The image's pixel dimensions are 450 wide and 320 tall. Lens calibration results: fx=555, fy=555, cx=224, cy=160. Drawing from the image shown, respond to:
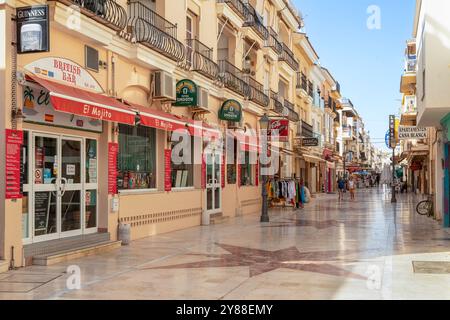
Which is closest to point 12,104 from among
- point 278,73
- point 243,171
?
point 243,171

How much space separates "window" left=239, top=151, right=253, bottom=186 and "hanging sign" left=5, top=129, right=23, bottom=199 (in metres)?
15.8

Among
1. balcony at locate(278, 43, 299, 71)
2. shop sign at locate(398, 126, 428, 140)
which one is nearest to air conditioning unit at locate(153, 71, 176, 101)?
shop sign at locate(398, 126, 428, 140)

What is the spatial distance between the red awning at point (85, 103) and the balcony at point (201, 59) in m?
5.95

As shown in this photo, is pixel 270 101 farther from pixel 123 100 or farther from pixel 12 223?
pixel 12 223

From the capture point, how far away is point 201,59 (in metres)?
19.6

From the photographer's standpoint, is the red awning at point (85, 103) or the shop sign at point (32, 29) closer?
the shop sign at point (32, 29)

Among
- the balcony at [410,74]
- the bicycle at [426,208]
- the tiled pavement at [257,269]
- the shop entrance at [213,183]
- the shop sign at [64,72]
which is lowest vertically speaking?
the tiled pavement at [257,269]

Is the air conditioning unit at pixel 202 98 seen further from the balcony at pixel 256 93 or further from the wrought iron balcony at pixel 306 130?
the wrought iron balcony at pixel 306 130

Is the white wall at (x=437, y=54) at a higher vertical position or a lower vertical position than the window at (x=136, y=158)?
higher

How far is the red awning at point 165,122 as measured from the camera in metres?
13.8

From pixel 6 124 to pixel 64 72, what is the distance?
220 centimetres

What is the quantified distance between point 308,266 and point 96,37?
692cm

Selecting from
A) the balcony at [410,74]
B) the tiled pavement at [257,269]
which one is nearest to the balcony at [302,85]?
the balcony at [410,74]
